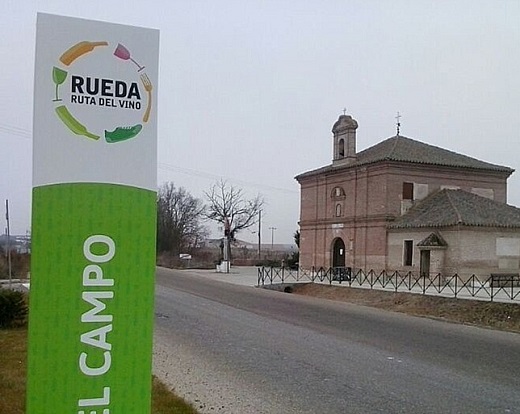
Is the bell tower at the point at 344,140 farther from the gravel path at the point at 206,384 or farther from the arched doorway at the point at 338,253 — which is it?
the gravel path at the point at 206,384

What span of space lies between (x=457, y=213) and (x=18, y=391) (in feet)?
102

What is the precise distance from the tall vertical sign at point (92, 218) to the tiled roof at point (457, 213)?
31.9 metres

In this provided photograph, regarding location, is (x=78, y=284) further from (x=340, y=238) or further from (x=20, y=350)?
(x=340, y=238)

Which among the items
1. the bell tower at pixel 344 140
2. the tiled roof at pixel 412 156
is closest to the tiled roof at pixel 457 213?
the tiled roof at pixel 412 156

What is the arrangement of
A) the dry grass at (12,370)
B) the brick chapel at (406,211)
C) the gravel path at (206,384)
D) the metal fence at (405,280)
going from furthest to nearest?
the brick chapel at (406,211), the metal fence at (405,280), the gravel path at (206,384), the dry grass at (12,370)

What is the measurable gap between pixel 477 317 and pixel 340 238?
22339mm

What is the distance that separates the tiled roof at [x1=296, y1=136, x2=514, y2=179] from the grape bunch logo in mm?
35458

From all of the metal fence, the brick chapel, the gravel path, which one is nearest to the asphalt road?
the gravel path

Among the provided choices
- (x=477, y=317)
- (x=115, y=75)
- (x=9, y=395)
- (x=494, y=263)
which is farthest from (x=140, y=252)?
(x=494, y=263)

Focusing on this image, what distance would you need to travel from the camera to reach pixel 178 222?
3226 inches

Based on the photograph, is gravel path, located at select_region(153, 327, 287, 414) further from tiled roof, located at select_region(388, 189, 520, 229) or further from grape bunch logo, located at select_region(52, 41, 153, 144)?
tiled roof, located at select_region(388, 189, 520, 229)

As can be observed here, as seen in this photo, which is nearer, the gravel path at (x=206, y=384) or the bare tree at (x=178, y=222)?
the gravel path at (x=206, y=384)

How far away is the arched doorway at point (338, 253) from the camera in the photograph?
141ft

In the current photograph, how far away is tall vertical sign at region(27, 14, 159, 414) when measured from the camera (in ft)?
13.2
